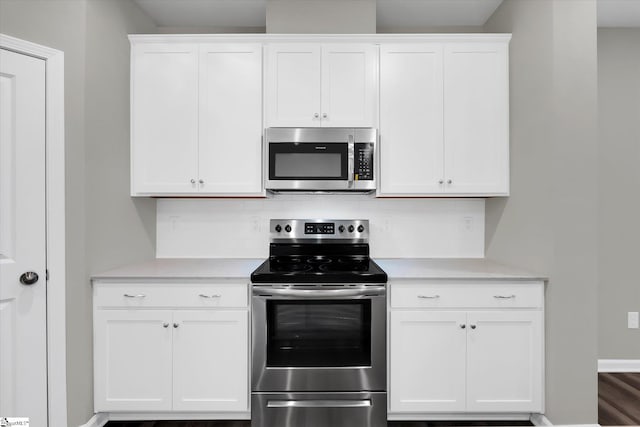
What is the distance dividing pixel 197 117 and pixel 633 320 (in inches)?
147

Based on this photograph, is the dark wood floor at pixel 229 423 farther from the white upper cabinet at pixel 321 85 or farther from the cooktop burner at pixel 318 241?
the white upper cabinet at pixel 321 85

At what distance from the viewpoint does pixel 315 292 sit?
6.63 ft

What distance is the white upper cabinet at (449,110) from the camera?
241 cm

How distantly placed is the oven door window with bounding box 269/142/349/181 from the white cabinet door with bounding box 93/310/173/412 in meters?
1.16

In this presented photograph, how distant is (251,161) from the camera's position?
7.97ft

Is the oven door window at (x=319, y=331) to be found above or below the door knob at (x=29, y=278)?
below

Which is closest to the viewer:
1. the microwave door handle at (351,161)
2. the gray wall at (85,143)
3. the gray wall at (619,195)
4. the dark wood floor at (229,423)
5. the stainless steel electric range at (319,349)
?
the gray wall at (85,143)

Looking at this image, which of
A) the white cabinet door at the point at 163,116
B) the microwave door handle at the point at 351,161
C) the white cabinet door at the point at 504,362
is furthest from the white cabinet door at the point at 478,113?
the white cabinet door at the point at 163,116

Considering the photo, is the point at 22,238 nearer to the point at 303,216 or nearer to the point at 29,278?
the point at 29,278

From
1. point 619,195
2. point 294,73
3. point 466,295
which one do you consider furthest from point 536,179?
point 294,73

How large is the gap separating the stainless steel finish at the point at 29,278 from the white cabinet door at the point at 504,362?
2441mm

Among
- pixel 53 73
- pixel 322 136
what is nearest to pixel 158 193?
pixel 53 73

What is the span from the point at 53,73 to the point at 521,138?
285 centimetres

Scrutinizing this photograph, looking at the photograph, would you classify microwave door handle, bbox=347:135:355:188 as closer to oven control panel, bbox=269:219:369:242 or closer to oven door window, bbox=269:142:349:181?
oven door window, bbox=269:142:349:181
